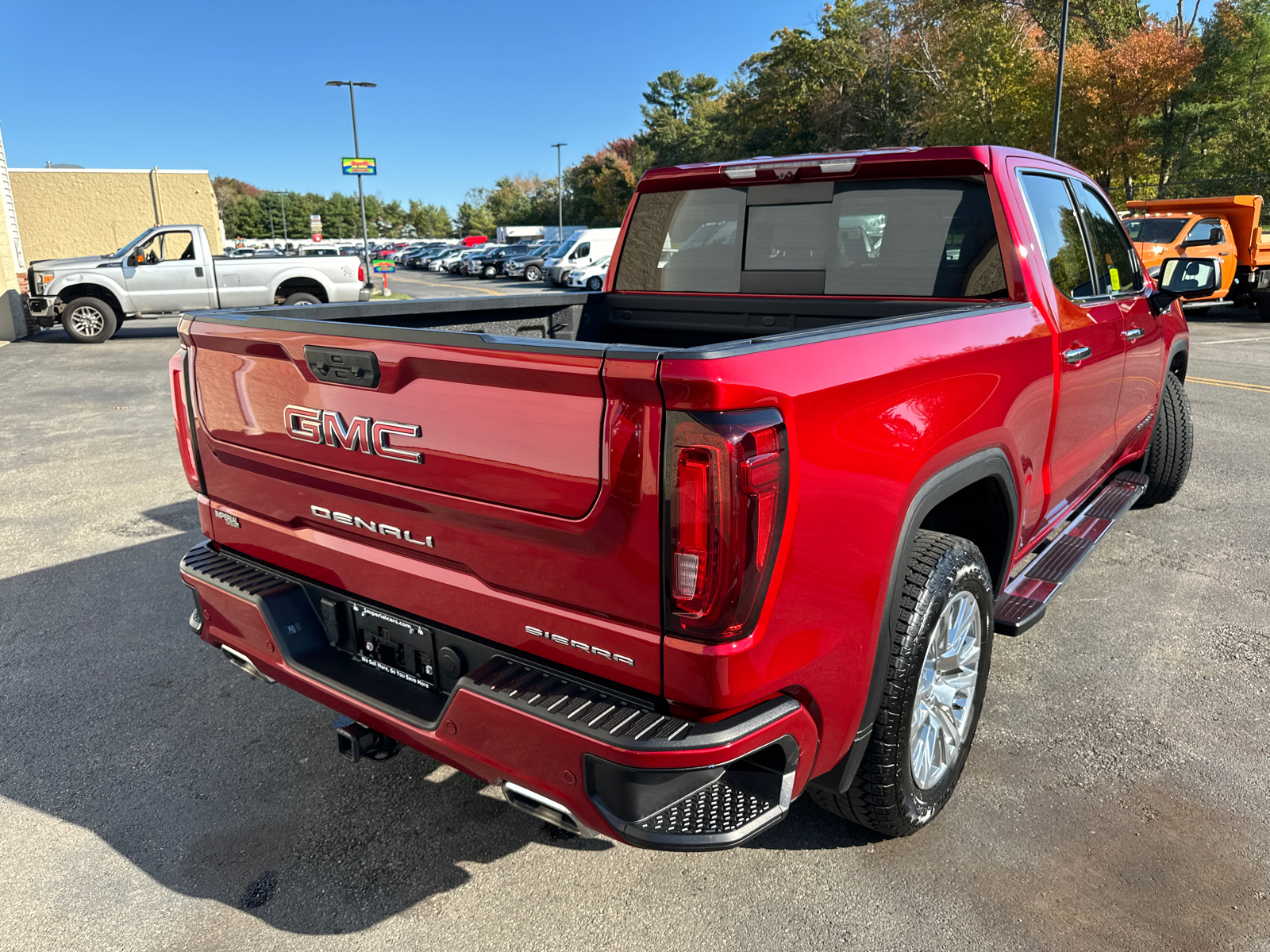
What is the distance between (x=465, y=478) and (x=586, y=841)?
4.42 ft

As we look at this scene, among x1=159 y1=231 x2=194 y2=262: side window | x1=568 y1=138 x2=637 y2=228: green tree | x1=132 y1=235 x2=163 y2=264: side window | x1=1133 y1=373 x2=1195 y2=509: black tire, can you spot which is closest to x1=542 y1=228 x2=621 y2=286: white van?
x1=159 y1=231 x2=194 y2=262: side window

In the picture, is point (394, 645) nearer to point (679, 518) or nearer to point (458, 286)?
point (679, 518)

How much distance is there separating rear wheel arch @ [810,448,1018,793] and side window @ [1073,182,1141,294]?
1581 millimetres

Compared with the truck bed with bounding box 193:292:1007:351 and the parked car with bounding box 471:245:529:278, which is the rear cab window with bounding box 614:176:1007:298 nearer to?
the truck bed with bounding box 193:292:1007:351

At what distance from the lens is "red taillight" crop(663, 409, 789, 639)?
5.67ft

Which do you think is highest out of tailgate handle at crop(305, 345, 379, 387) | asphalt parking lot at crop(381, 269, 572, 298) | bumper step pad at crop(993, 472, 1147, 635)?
tailgate handle at crop(305, 345, 379, 387)

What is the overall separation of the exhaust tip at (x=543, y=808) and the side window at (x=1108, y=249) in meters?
3.31

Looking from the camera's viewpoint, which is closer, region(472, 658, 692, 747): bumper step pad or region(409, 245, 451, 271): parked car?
region(472, 658, 692, 747): bumper step pad

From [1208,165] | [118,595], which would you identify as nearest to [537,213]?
[1208,165]

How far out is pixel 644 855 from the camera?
269 centimetres

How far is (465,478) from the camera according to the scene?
6.79 feet

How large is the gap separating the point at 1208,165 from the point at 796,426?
44.4m

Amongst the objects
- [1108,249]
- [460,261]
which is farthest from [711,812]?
[460,261]

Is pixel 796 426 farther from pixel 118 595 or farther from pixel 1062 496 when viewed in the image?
pixel 118 595
